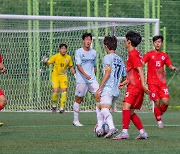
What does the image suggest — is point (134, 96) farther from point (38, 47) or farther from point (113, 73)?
point (38, 47)

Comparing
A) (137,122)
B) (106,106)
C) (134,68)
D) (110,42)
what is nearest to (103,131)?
(106,106)

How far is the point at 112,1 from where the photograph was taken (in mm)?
26375

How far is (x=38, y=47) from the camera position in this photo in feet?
75.6

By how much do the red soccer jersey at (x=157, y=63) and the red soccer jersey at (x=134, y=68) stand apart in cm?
368

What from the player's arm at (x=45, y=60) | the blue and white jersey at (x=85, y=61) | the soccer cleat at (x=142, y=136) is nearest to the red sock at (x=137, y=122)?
the soccer cleat at (x=142, y=136)

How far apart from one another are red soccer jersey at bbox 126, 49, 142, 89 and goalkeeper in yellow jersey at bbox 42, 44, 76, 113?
9.15 metres

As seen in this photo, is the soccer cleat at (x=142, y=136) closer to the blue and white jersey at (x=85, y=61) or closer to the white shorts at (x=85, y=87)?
the white shorts at (x=85, y=87)

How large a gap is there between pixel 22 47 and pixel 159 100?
6995 millimetres

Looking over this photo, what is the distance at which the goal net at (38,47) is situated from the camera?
2233 centimetres

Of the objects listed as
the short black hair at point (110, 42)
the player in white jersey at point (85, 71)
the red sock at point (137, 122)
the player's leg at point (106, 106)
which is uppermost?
the short black hair at point (110, 42)

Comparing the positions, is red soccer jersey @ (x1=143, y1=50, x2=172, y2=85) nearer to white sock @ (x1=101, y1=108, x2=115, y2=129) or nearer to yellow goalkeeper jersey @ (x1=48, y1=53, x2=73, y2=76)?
white sock @ (x1=101, y1=108, x2=115, y2=129)

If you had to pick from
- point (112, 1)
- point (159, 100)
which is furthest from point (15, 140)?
point (112, 1)

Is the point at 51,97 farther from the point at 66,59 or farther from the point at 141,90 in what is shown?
the point at 141,90

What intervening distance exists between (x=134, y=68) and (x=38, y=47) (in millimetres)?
10436
